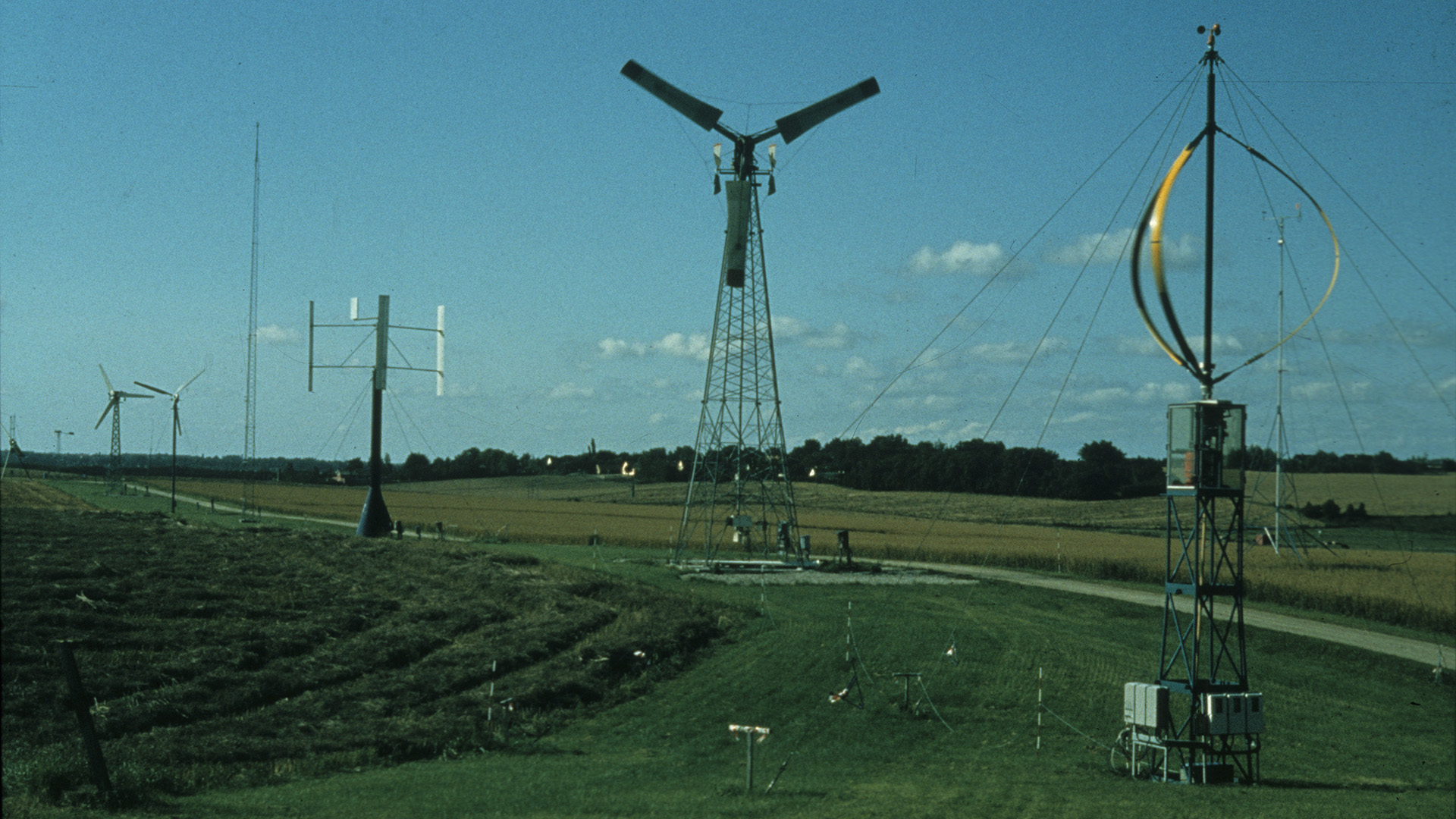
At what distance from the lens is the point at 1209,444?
18.0 meters

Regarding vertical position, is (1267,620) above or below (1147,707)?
below

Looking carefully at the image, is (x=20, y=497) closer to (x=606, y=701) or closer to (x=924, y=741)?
(x=606, y=701)

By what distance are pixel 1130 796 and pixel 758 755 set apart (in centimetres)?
607

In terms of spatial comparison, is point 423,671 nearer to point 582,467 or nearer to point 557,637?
point 557,637

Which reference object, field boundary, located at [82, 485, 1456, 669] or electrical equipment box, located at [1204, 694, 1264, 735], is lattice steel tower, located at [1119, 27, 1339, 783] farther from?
field boundary, located at [82, 485, 1456, 669]

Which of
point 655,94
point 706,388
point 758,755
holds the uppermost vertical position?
point 655,94

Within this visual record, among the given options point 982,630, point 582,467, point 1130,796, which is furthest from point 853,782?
point 582,467

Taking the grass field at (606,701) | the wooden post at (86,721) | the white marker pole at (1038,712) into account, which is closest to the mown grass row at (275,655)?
the grass field at (606,701)

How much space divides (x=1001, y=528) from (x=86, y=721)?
72292mm

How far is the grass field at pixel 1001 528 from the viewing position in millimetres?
23281

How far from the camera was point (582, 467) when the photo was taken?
512ft

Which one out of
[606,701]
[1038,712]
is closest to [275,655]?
[606,701]

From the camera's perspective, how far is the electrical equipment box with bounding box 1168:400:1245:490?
1775 cm

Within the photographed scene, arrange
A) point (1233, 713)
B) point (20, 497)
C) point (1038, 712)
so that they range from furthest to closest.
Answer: point (20, 497)
point (1038, 712)
point (1233, 713)
